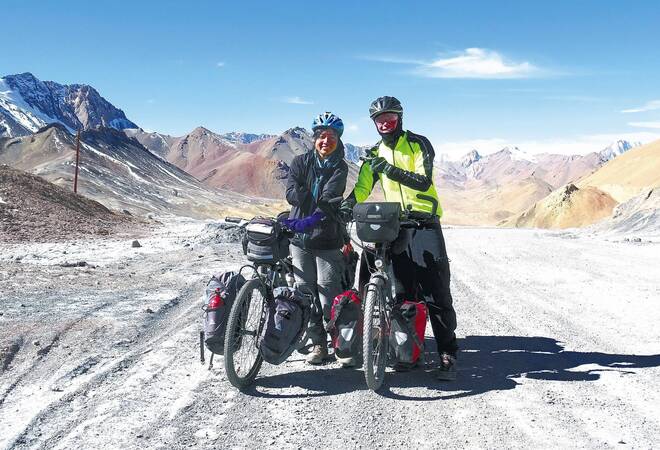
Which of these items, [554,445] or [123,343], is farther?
[123,343]

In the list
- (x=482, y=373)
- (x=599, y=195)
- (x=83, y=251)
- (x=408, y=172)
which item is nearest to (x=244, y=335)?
(x=408, y=172)

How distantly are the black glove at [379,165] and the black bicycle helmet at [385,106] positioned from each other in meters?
0.43

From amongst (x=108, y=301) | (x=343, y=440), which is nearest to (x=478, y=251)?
(x=108, y=301)

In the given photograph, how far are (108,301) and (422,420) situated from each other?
594 centimetres

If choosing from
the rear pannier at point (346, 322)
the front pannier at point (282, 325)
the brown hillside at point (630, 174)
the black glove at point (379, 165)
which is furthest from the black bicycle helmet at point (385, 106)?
the brown hillside at point (630, 174)

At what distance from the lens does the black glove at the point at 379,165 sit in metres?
4.80

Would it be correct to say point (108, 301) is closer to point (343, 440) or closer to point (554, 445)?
point (343, 440)

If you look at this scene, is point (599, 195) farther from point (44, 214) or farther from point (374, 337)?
point (374, 337)

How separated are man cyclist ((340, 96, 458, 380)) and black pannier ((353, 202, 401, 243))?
244 millimetres

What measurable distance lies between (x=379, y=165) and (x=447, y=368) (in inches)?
78.5

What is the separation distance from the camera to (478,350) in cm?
616

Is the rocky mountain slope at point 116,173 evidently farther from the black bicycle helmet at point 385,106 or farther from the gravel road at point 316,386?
the black bicycle helmet at point 385,106

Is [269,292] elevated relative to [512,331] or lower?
elevated

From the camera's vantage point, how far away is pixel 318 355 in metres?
5.57
